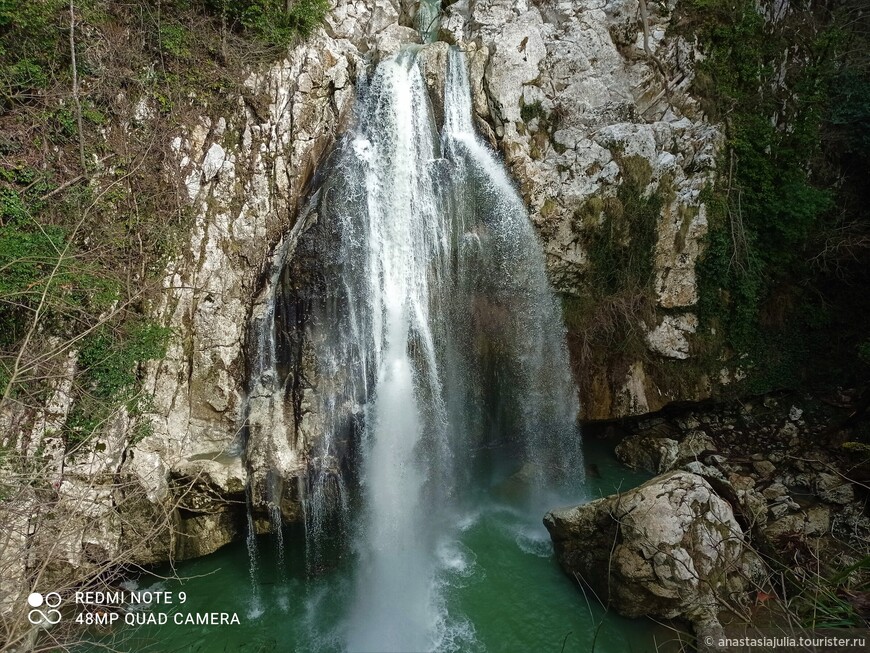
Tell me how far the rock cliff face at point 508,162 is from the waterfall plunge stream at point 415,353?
0.46m

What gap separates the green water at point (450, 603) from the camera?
255 inches

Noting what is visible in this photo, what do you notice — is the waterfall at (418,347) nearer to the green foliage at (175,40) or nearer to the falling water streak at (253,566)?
the falling water streak at (253,566)

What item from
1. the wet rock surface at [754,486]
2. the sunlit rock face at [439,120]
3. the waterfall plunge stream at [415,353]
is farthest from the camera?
the sunlit rock face at [439,120]

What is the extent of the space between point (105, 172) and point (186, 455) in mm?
4963

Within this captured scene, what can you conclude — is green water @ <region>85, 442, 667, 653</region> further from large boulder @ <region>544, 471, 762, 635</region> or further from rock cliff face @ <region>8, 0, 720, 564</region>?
rock cliff face @ <region>8, 0, 720, 564</region>

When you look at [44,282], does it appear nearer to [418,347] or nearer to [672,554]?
[418,347]

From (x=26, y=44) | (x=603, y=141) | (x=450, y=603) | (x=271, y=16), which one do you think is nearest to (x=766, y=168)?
(x=603, y=141)

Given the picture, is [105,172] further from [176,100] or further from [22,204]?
[176,100]

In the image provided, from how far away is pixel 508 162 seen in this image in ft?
32.3

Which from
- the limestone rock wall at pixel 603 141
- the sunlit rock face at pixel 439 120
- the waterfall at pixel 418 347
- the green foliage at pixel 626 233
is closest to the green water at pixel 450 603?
the waterfall at pixel 418 347

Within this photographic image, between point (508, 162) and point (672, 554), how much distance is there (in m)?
7.77

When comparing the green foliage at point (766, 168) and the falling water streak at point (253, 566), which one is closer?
the falling water streak at point (253, 566)

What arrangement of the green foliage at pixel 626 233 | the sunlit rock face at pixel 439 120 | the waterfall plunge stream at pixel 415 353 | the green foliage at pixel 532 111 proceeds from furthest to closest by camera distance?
the green foliage at pixel 532 111 → the green foliage at pixel 626 233 → the sunlit rock face at pixel 439 120 → the waterfall plunge stream at pixel 415 353

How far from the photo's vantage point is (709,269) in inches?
384
